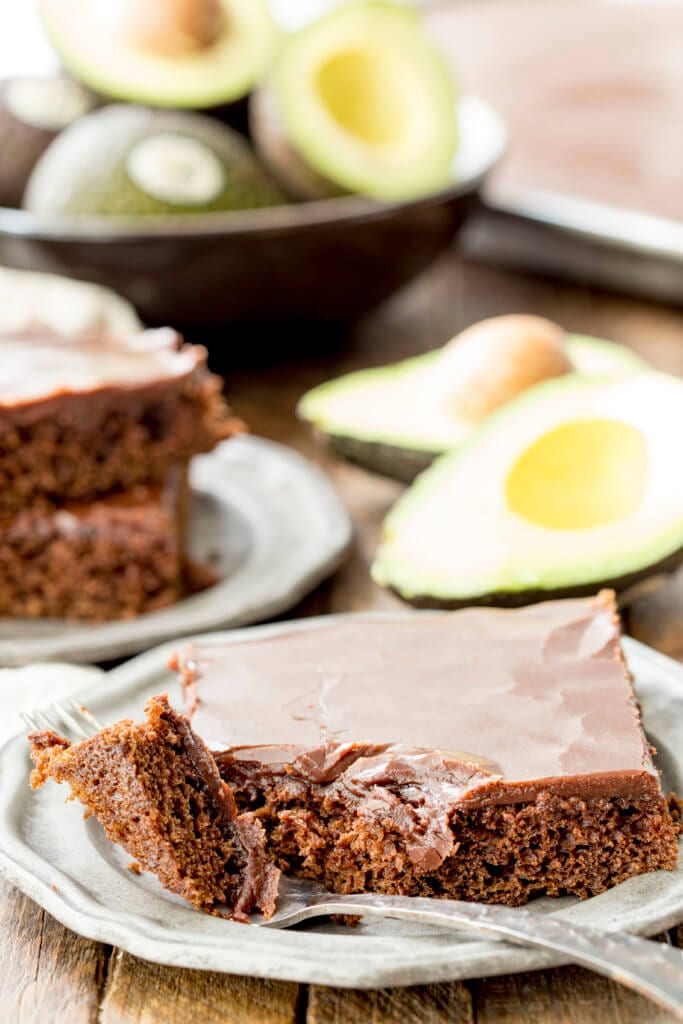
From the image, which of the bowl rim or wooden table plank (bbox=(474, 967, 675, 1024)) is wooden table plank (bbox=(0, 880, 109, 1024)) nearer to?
wooden table plank (bbox=(474, 967, 675, 1024))

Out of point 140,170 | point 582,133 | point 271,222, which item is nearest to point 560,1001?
point 271,222

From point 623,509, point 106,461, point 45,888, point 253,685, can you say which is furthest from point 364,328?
point 45,888

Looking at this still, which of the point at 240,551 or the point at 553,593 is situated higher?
the point at 553,593

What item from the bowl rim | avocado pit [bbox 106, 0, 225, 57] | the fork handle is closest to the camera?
the fork handle

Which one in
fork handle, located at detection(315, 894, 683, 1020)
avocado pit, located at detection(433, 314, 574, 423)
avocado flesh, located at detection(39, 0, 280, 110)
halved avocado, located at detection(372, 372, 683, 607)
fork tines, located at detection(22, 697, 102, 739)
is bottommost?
avocado pit, located at detection(433, 314, 574, 423)

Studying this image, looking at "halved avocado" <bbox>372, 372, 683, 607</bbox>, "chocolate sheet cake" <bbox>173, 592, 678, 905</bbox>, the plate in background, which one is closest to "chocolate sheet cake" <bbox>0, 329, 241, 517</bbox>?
"halved avocado" <bbox>372, 372, 683, 607</bbox>

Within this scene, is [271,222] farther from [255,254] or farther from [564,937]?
[564,937]
